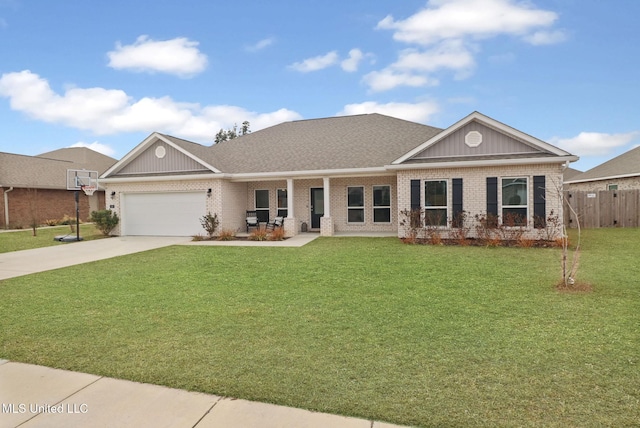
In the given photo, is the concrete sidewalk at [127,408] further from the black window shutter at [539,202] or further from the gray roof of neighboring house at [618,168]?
the gray roof of neighboring house at [618,168]

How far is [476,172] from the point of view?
1389 cm

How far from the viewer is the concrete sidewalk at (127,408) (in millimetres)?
2898

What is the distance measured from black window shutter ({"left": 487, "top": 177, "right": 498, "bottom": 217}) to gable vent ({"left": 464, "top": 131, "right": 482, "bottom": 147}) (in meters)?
1.37

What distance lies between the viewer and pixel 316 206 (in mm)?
18328

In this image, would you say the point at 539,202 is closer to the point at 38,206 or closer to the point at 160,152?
the point at 160,152

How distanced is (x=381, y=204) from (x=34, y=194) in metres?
22.5

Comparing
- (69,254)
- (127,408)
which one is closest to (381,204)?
(69,254)

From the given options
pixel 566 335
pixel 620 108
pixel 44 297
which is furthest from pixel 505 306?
pixel 620 108

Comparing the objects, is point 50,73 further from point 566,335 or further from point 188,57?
point 566,335

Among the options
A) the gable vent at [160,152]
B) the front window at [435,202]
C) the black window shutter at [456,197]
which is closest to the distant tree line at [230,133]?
the gable vent at [160,152]

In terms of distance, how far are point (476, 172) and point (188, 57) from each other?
13439 millimetres

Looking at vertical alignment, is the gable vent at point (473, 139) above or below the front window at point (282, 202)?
above

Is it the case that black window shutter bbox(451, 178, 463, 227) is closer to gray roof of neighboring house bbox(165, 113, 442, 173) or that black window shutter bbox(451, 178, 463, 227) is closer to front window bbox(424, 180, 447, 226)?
front window bbox(424, 180, 447, 226)

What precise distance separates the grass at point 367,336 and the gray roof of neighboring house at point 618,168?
655 inches
